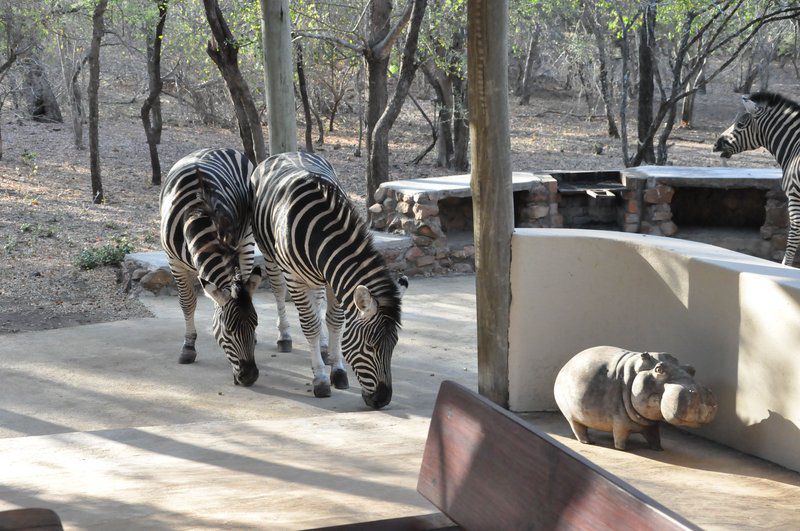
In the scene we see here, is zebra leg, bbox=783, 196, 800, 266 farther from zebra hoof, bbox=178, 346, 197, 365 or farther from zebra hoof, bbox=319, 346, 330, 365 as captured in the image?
zebra hoof, bbox=178, 346, 197, 365

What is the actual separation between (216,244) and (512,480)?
452 cm

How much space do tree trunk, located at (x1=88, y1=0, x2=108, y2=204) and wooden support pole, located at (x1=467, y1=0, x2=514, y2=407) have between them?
8.50 metres

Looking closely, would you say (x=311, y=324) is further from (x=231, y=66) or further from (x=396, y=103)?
(x=396, y=103)

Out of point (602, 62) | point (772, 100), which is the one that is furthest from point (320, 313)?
point (602, 62)

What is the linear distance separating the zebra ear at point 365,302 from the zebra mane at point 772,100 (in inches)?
247

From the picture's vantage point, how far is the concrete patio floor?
341 centimetres

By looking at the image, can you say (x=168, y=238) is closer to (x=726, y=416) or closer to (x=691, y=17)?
(x=726, y=416)

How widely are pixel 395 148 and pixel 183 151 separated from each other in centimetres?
456

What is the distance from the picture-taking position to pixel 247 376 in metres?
6.20

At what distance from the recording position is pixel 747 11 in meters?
15.1

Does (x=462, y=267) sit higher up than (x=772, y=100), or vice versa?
(x=772, y=100)

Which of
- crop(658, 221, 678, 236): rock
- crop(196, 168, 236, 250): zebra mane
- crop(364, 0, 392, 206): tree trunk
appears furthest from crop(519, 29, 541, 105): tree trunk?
crop(196, 168, 236, 250): zebra mane

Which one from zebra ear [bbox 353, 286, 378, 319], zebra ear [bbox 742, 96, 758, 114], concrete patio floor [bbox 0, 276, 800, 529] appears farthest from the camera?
zebra ear [bbox 742, 96, 758, 114]

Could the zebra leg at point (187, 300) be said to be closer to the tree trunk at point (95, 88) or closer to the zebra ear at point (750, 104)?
the tree trunk at point (95, 88)
